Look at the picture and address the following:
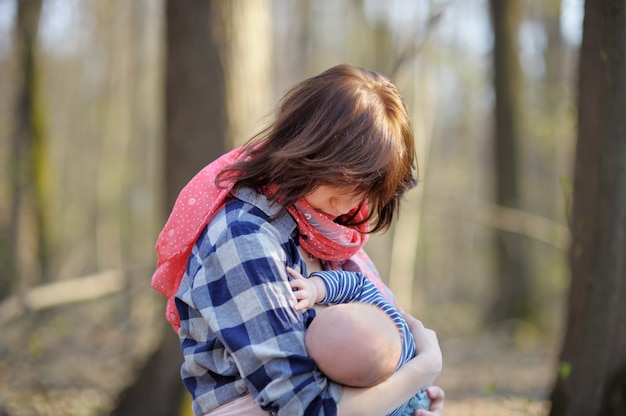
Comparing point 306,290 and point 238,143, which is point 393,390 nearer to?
point 306,290

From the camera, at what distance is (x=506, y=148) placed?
9.49m

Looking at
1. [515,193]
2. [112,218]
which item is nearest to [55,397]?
[515,193]

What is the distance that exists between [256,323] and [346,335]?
24 centimetres

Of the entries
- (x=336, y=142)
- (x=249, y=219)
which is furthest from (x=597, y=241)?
(x=249, y=219)

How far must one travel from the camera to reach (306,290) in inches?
70.1

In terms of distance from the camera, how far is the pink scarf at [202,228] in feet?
6.22

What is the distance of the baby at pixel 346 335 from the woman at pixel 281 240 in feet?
0.12

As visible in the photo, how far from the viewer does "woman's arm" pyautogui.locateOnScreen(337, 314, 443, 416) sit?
1.74m

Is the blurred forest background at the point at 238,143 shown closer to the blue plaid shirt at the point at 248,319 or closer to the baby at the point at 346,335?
the blue plaid shirt at the point at 248,319

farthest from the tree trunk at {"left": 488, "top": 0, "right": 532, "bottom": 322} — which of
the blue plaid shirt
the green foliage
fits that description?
the blue plaid shirt

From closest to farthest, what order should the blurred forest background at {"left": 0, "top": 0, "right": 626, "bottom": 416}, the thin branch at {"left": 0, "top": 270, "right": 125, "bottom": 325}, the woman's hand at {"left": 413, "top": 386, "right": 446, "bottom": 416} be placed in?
1. the woman's hand at {"left": 413, "top": 386, "right": 446, "bottom": 416}
2. the blurred forest background at {"left": 0, "top": 0, "right": 626, "bottom": 416}
3. the thin branch at {"left": 0, "top": 270, "right": 125, "bottom": 325}

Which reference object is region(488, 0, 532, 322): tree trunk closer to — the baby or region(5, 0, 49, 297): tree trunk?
region(5, 0, 49, 297): tree trunk

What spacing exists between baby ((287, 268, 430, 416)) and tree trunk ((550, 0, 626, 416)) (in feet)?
4.99

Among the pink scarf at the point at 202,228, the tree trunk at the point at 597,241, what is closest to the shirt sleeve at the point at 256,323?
the pink scarf at the point at 202,228
